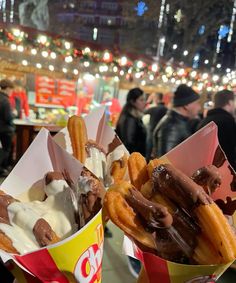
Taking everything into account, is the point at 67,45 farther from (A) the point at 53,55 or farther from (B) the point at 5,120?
(B) the point at 5,120

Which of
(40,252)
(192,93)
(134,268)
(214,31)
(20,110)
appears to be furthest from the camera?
(214,31)

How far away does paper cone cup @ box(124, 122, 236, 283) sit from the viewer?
2.33ft

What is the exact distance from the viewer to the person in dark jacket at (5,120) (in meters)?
5.07

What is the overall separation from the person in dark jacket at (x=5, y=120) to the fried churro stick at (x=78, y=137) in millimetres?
4157

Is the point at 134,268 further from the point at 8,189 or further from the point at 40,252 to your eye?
the point at 40,252

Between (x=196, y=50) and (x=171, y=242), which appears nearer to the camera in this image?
(x=171, y=242)

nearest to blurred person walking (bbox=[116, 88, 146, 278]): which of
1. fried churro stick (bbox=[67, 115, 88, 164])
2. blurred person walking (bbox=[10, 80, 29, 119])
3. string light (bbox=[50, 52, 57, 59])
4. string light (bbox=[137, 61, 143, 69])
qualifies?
blurred person walking (bbox=[10, 80, 29, 119])

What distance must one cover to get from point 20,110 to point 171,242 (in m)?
5.72

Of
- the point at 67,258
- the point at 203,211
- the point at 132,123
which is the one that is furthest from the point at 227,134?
the point at 67,258

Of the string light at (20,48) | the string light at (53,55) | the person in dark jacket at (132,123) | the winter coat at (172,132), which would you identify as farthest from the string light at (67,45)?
the winter coat at (172,132)

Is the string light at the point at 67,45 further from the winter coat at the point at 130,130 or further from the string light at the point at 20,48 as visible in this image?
the winter coat at the point at 130,130

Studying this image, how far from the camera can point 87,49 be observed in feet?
21.7

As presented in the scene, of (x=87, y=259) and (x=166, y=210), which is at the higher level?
(x=166, y=210)

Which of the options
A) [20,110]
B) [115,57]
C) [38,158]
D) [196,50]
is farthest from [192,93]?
[196,50]
